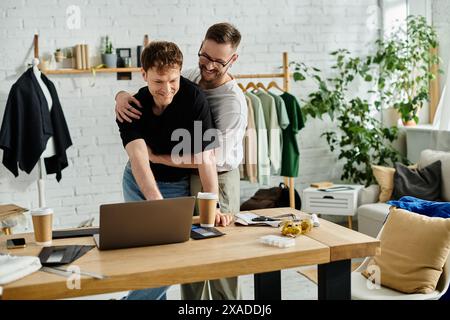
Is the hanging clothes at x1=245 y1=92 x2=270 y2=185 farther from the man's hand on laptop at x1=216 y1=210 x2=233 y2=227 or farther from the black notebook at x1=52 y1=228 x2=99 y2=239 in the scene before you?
the black notebook at x1=52 y1=228 x2=99 y2=239

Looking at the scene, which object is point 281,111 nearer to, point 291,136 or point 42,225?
point 291,136

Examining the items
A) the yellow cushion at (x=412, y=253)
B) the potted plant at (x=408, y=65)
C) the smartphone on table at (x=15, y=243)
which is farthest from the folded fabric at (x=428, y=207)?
the potted plant at (x=408, y=65)

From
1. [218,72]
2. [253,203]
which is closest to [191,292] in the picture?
[218,72]

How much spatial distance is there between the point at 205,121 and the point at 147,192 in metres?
0.44

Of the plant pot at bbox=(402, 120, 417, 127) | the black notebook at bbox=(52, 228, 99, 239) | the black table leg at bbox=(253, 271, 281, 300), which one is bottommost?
the black table leg at bbox=(253, 271, 281, 300)

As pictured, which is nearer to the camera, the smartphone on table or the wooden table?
the wooden table

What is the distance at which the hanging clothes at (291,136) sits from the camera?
5262 mm

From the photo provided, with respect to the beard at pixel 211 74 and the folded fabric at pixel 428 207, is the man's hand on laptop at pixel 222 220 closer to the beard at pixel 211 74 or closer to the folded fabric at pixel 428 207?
the beard at pixel 211 74

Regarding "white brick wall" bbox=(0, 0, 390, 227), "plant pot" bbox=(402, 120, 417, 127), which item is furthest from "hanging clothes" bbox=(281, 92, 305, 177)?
"plant pot" bbox=(402, 120, 417, 127)

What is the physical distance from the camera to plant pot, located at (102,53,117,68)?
5.14 meters

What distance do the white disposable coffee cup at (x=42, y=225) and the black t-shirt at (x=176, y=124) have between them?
0.66 metres

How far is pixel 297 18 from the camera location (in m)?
5.85

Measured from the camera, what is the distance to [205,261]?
6.24 feet

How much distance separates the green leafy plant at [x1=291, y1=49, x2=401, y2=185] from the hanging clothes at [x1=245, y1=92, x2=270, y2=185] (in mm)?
694
